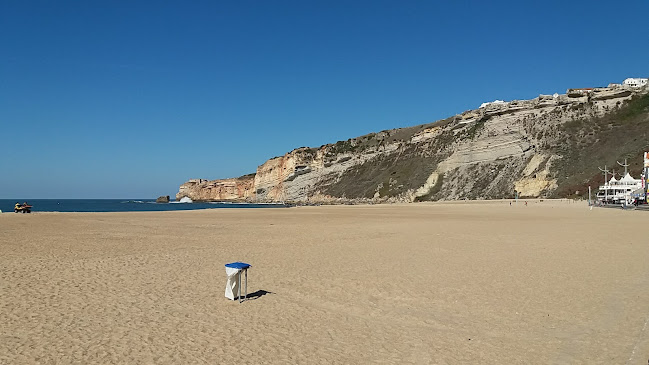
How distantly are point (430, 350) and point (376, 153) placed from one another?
104776mm

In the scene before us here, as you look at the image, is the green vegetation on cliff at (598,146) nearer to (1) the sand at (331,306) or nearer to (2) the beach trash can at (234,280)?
(1) the sand at (331,306)

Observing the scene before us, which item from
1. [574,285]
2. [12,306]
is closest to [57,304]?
[12,306]

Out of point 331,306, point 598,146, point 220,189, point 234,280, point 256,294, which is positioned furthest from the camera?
point 220,189

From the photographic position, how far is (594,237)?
1831 centimetres

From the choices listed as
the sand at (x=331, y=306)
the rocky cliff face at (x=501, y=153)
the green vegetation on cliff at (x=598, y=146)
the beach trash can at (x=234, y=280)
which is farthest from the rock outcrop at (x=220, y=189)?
the beach trash can at (x=234, y=280)

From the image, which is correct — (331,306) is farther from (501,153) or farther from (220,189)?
(220,189)

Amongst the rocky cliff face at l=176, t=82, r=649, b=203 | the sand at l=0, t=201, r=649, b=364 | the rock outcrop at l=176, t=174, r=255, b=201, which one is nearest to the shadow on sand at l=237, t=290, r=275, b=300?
the sand at l=0, t=201, r=649, b=364

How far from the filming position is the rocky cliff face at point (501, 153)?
214 feet

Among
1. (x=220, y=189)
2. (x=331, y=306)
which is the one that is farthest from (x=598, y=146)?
(x=220, y=189)

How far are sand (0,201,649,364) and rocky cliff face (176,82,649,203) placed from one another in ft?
185

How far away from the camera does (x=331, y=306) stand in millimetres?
8133

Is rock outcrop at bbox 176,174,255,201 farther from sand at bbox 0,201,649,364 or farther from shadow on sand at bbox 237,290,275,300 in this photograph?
shadow on sand at bbox 237,290,275,300

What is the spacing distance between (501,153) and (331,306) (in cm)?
7468

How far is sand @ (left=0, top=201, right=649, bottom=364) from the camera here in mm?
5707
